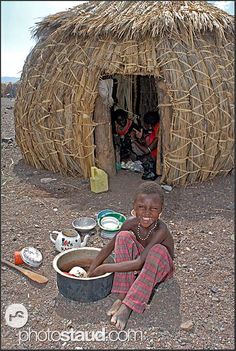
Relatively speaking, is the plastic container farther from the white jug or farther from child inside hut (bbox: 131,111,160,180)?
child inside hut (bbox: 131,111,160,180)

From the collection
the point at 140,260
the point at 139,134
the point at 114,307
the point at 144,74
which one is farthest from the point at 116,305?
the point at 139,134

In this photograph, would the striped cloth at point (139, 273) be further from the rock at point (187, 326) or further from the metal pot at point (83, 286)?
the rock at point (187, 326)

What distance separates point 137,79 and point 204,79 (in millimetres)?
2462

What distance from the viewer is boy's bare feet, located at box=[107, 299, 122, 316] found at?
2754 mm

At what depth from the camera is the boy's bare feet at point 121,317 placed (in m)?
2.65

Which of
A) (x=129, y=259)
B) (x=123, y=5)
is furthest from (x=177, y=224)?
(x=123, y=5)

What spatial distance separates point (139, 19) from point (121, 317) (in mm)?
3486

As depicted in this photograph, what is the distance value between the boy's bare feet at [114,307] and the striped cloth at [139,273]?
0.19 ft

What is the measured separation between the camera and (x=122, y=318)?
2682 mm

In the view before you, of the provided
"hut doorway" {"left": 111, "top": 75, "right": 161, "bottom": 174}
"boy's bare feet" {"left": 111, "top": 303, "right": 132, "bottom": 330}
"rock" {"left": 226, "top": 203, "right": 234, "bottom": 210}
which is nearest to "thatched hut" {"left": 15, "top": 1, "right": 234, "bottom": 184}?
"hut doorway" {"left": 111, "top": 75, "right": 161, "bottom": 174}

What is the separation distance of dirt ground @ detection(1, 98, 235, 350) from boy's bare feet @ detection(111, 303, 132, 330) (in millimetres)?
46

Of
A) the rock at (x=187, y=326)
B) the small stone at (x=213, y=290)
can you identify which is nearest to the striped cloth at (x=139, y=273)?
the rock at (x=187, y=326)

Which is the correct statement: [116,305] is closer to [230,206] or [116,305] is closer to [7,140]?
[230,206]

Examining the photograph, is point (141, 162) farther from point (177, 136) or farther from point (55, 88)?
point (55, 88)
